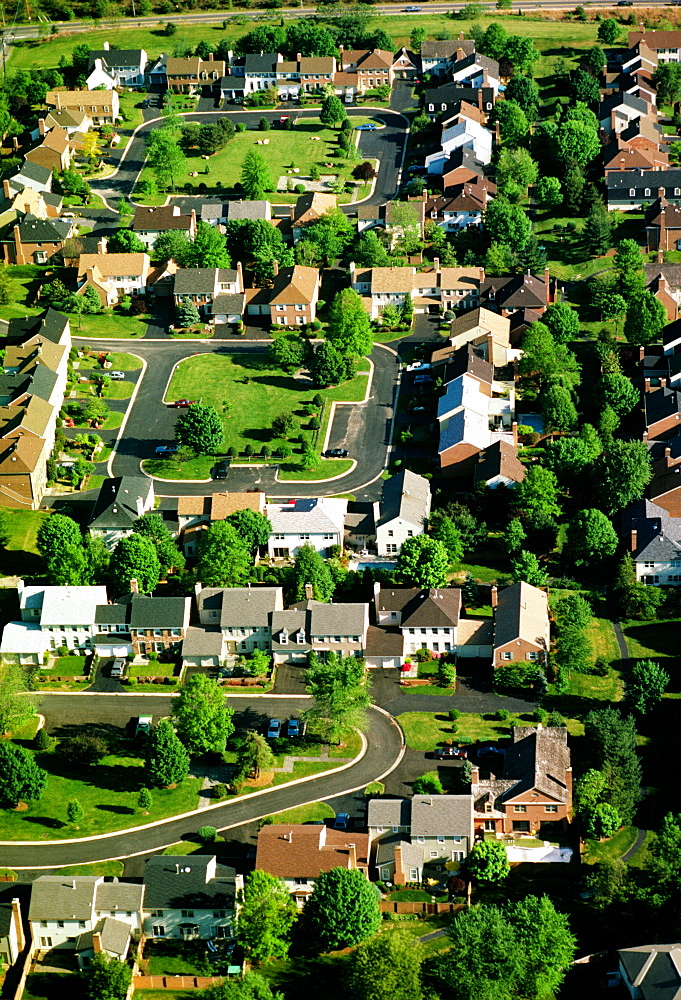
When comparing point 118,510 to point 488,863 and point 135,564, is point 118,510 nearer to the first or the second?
point 135,564

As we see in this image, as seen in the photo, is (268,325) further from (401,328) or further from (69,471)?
(69,471)

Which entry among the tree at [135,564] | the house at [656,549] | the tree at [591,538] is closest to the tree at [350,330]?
the tree at [591,538]

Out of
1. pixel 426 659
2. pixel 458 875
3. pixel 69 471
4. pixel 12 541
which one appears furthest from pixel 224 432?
pixel 458 875

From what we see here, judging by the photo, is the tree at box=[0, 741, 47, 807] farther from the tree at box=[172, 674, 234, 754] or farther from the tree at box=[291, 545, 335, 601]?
the tree at box=[291, 545, 335, 601]

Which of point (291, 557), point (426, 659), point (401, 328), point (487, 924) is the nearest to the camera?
point (487, 924)

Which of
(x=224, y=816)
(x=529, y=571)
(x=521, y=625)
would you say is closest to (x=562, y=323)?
(x=529, y=571)

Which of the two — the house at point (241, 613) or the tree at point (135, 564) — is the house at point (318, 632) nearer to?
the house at point (241, 613)
